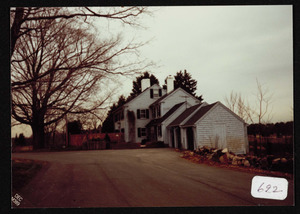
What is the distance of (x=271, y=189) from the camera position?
5.40 m

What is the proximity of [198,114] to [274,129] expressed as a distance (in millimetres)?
10828

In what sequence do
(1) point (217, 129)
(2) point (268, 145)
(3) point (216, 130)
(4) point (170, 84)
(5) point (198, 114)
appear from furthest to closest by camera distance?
(4) point (170, 84), (5) point (198, 114), (1) point (217, 129), (3) point (216, 130), (2) point (268, 145)

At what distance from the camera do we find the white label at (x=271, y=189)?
5398 mm

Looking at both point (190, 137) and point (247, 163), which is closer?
point (247, 163)

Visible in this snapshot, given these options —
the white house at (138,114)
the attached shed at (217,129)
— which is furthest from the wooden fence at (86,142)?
the attached shed at (217,129)

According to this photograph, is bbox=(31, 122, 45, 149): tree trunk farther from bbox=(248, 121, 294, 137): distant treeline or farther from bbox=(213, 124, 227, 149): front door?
bbox=(213, 124, 227, 149): front door

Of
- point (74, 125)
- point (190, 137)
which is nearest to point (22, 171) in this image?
point (74, 125)

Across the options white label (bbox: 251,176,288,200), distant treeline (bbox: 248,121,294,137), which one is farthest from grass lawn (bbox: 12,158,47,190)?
distant treeline (bbox: 248,121,294,137)

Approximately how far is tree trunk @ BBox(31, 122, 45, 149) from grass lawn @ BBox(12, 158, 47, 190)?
70 cm

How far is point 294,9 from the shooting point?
571cm

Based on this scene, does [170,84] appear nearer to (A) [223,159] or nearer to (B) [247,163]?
(A) [223,159]

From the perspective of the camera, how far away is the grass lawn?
20.7 ft

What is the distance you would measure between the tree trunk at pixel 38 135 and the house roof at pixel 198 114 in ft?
37.3

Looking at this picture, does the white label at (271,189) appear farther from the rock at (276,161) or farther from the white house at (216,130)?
the white house at (216,130)
